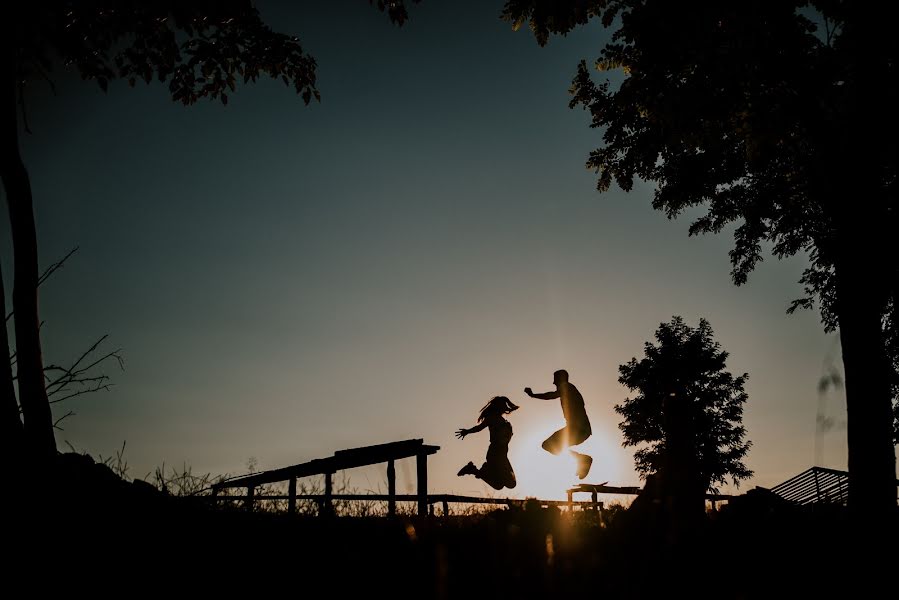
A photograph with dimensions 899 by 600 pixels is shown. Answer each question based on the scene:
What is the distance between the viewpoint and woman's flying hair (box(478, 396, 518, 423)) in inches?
444

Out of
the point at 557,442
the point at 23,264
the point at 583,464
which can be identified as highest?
the point at 23,264

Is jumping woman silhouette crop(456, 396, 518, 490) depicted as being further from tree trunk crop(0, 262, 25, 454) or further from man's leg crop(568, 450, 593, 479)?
tree trunk crop(0, 262, 25, 454)

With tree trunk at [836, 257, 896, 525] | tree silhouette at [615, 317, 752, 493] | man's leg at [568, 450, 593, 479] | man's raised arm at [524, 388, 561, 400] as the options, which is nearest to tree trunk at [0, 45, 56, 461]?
man's raised arm at [524, 388, 561, 400]

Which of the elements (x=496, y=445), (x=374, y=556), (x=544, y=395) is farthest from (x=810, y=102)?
(x=374, y=556)

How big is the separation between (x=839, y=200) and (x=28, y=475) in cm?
1250

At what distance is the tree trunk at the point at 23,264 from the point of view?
5480mm

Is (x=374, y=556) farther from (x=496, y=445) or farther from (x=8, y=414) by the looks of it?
(x=496, y=445)

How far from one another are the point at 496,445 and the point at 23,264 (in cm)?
864

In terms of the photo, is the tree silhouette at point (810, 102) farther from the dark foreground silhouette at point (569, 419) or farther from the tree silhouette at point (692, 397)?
the tree silhouette at point (692, 397)

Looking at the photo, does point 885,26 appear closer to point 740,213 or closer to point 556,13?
point 556,13

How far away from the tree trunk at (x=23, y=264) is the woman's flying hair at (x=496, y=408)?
7.63m

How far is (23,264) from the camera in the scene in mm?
5809

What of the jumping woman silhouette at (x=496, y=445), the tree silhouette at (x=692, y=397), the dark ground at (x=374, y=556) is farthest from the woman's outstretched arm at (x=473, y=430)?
the tree silhouette at (x=692, y=397)

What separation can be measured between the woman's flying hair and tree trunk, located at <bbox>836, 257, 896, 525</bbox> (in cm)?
593
